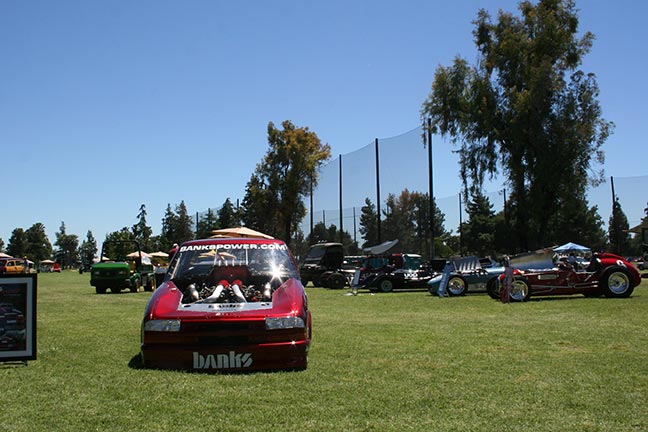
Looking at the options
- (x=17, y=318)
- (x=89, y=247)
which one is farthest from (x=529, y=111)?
(x=89, y=247)

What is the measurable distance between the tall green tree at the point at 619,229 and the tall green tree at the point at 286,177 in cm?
2258

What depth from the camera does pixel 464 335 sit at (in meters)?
8.79

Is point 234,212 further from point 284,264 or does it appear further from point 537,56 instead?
point 284,264

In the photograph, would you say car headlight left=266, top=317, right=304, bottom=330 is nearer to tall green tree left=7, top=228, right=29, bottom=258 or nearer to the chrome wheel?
the chrome wheel

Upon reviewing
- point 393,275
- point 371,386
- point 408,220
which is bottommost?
point 371,386

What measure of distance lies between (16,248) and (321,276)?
109 metres

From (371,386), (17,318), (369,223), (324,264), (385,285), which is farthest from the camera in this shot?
(369,223)

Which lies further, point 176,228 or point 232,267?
point 176,228

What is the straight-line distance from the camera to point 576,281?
52.7 ft

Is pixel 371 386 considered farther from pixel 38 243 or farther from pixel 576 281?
pixel 38 243

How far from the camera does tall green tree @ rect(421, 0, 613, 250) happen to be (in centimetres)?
3045

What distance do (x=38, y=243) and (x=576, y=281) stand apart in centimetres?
12509

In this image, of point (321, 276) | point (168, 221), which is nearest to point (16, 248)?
point (168, 221)

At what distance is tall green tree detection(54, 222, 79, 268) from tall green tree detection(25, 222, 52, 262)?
9.12m
